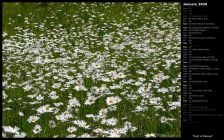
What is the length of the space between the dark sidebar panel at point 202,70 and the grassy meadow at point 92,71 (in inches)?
21.5

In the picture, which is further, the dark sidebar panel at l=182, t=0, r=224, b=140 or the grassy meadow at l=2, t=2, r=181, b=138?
the grassy meadow at l=2, t=2, r=181, b=138

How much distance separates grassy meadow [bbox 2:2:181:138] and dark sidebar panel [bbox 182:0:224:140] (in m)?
0.55

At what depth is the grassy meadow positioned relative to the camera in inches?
369

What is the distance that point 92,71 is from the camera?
13.0m

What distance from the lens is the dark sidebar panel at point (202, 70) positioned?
8383mm

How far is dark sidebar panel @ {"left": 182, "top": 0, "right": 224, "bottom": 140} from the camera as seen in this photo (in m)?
8.38

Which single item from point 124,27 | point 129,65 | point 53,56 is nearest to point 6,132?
point 129,65

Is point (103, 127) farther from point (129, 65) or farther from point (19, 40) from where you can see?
point (19, 40)

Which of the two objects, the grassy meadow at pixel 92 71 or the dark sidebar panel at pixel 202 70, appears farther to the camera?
the grassy meadow at pixel 92 71

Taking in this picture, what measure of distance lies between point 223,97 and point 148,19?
39.4 ft

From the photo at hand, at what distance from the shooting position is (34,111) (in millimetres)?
10508

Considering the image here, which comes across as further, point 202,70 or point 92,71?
point 92,71

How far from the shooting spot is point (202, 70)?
8.59 metres

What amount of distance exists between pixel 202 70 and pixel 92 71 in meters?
4.84
